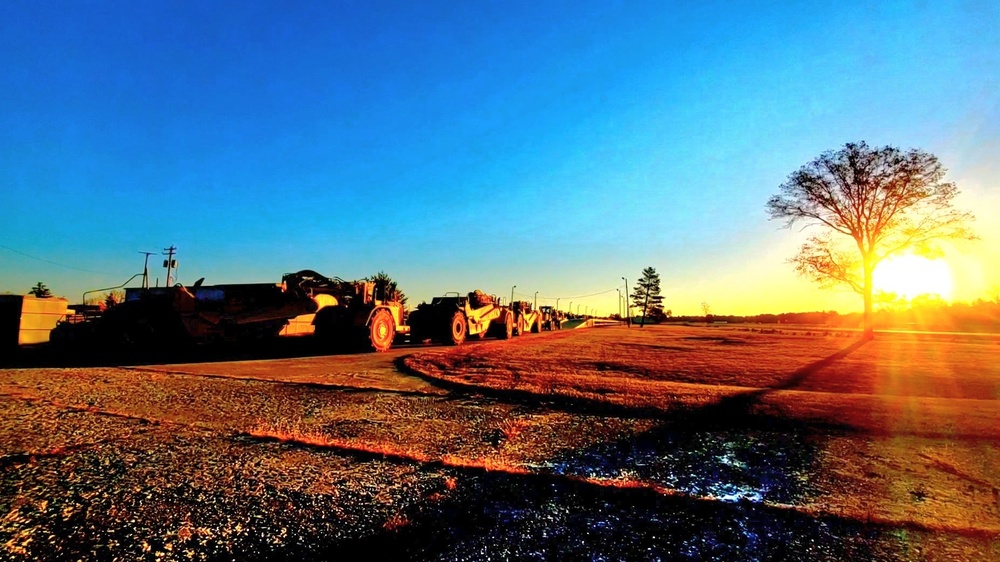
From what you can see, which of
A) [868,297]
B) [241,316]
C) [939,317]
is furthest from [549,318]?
[939,317]

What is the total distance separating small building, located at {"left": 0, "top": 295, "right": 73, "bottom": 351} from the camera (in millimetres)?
10961

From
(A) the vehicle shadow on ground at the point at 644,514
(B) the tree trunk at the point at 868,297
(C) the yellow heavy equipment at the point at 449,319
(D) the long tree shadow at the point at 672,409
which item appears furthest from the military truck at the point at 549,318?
(A) the vehicle shadow on ground at the point at 644,514

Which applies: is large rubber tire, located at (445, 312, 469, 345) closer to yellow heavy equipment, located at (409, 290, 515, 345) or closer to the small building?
yellow heavy equipment, located at (409, 290, 515, 345)

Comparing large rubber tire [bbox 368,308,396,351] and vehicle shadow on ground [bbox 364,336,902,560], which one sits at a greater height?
large rubber tire [bbox 368,308,396,351]

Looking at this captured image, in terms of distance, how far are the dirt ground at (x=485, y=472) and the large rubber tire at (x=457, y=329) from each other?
9837 mm

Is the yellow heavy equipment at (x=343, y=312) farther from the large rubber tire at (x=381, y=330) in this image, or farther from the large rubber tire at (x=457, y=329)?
the large rubber tire at (x=457, y=329)

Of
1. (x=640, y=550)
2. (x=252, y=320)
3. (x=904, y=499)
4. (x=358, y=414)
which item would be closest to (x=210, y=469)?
(x=358, y=414)

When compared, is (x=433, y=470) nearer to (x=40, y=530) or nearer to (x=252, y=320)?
(x=40, y=530)

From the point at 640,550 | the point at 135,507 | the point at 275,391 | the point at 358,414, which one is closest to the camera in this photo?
the point at 640,550

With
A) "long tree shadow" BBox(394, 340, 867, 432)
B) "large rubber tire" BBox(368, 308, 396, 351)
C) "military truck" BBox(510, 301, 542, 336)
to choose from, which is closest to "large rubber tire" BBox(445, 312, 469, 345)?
"large rubber tire" BBox(368, 308, 396, 351)

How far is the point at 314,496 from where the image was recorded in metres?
2.68

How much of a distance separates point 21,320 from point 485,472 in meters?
13.9

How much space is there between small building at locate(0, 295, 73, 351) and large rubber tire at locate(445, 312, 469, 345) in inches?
440

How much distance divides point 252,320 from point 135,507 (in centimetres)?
961
